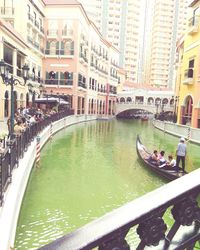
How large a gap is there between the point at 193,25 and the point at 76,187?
19.3 meters

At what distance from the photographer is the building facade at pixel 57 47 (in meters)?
29.1

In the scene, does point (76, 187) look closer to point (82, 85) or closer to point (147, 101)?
point (82, 85)

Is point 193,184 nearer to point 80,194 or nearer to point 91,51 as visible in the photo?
point 80,194

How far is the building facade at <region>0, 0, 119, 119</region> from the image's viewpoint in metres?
29.1

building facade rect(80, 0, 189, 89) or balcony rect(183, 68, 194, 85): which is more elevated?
building facade rect(80, 0, 189, 89)

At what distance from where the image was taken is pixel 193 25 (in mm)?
24078

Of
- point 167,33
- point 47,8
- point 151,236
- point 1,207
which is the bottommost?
point 1,207

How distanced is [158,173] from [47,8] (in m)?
30.3

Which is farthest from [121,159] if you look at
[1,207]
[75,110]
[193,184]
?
[75,110]

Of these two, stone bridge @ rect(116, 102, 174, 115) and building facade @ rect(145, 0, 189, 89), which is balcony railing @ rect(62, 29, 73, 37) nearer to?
stone bridge @ rect(116, 102, 174, 115)

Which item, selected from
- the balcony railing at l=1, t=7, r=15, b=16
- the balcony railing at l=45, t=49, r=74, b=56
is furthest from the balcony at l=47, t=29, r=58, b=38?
the balcony railing at l=1, t=7, r=15, b=16

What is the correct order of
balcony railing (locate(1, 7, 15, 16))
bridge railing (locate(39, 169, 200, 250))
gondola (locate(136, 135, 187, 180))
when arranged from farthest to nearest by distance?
balcony railing (locate(1, 7, 15, 16))
gondola (locate(136, 135, 187, 180))
bridge railing (locate(39, 169, 200, 250))

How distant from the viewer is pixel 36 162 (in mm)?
13648

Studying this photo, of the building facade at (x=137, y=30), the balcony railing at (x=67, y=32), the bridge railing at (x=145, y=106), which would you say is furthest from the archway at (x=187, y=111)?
the building facade at (x=137, y=30)
